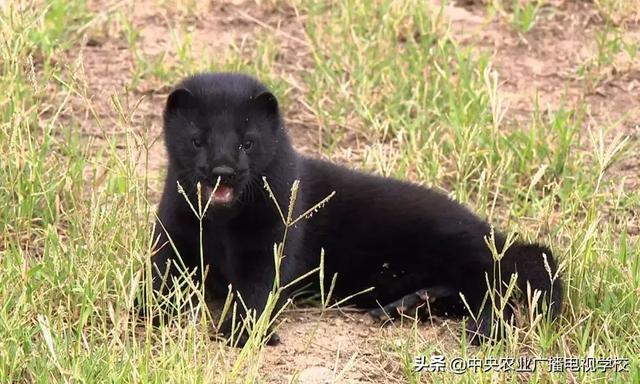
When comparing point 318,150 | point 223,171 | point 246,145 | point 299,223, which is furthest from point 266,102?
point 318,150

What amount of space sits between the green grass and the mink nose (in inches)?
10.7

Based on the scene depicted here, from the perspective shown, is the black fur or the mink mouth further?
the black fur

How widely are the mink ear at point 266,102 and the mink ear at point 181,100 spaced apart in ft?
0.85

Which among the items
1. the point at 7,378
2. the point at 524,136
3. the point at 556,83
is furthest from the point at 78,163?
the point at 556,83

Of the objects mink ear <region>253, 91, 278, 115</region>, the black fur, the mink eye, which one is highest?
mink ear <region>253, 91, 278, 115</region>

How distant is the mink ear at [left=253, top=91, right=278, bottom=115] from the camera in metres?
5.21

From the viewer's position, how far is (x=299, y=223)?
5535 mm

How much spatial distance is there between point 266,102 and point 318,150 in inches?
71.6

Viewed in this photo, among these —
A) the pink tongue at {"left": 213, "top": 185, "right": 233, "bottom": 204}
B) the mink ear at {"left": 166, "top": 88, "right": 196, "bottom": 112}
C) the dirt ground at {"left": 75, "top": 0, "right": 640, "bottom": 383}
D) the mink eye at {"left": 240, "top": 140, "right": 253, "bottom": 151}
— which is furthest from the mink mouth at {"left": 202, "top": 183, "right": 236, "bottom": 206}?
the dirt ground at {"left": 75, "top": 0, "right": 640, "bottom": 383}

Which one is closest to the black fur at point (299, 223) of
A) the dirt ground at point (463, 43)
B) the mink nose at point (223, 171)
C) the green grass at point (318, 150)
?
the mink nose at point (223, 171)

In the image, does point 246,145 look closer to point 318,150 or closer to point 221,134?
point 221,134

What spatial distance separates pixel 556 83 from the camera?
7.84m

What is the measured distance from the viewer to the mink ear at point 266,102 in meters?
5.21

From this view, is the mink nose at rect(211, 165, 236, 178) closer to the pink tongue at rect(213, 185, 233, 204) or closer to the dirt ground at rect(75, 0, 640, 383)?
the pink tongue at rect(213, 185, 233, 204)
